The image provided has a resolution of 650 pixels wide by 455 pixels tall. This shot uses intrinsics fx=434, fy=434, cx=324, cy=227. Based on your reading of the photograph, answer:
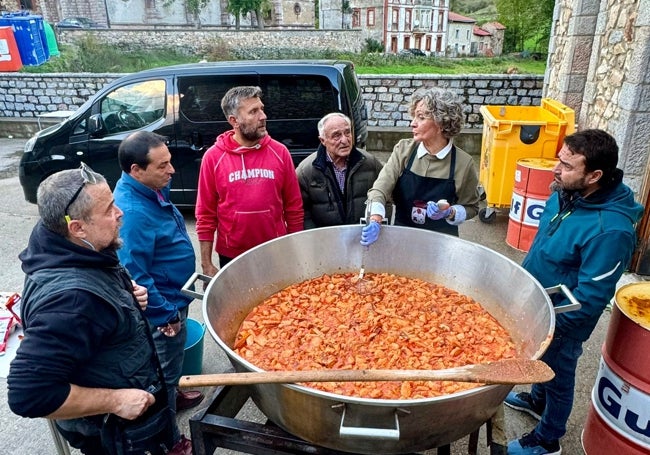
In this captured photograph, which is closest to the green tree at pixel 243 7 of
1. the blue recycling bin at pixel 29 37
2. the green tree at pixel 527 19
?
the green tree at pixel 527 19

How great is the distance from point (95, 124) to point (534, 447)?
21.0 ft

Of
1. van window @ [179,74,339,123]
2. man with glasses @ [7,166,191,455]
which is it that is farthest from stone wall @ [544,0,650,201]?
man with glasses @ [7,166,191,455]

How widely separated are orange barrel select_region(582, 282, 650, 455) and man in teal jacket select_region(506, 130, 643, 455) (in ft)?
0.55

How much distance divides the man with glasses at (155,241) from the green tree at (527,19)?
27.7 metres

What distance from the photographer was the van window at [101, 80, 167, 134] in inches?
244

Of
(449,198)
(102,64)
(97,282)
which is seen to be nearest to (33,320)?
(97,282)

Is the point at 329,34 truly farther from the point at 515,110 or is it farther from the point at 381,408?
the point at 381,408

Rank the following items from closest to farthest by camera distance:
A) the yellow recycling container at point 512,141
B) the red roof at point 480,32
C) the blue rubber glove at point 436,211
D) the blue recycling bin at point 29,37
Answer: the blue rubber glove at point 436,211 → the yellow recycling container at point 512,141 → the blue recycling bin at point 29,37 → the red roof at point 480,32

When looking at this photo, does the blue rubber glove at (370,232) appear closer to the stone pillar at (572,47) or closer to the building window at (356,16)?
the stone pillar at (572,47)

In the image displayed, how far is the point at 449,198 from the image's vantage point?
9.84 ft

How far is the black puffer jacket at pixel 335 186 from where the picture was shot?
3.21 metres

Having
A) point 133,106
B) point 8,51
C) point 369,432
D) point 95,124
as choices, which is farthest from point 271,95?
point 8,51

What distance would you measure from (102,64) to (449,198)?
Result: 25287 mm

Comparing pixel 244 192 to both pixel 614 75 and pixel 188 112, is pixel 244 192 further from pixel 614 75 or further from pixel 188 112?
pixel 614 75
